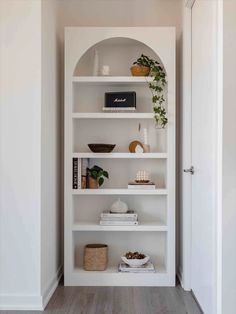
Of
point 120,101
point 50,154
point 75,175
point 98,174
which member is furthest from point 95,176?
point 120,101

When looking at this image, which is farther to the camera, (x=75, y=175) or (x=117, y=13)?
(x=117, y=13)

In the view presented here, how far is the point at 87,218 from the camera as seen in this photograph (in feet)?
11.5

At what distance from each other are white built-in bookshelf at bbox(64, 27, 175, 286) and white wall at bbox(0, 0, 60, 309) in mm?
547

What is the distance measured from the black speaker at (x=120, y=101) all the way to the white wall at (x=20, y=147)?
2.48ft

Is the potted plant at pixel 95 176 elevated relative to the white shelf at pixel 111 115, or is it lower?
lower

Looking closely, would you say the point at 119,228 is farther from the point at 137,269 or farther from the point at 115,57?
the point at 115,57

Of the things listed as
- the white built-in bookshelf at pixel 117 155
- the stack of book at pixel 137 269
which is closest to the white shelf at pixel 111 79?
the white built-in bookshelf at pixel 117 155

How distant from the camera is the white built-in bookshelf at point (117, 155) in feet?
10.6

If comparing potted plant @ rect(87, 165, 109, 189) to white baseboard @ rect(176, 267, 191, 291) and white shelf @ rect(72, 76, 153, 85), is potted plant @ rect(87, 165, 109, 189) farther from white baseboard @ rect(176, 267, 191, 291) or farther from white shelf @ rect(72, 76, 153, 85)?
white baseboard @ rect(176, 267, 191, 291)

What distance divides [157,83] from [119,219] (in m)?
1.20

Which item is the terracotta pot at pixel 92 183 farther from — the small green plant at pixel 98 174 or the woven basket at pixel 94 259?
the woven basket at pixel 94 259

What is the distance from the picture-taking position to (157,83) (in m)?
3.37

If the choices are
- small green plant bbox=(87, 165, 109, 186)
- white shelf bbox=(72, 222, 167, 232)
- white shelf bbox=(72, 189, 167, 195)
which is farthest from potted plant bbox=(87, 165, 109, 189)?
white shelf bbox=(72, 222, 167, 232)

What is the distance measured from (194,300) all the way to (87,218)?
1163 mm
